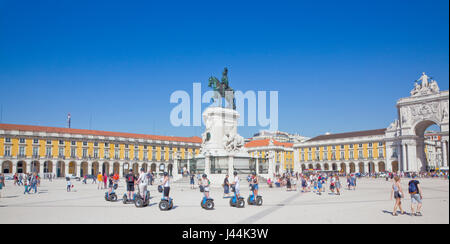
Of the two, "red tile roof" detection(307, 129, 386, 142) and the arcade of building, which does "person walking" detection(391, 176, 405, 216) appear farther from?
"red tile roof" detection(307, 129, 386, 142)

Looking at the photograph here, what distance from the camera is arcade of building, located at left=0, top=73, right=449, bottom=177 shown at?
209ft

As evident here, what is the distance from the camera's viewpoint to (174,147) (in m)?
82.2

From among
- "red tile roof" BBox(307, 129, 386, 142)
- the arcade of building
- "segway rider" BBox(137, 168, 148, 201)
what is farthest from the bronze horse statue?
"red tile roof" BBox(307, 129, 386, 142)

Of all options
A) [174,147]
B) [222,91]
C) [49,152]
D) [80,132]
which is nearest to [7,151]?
[49,152]

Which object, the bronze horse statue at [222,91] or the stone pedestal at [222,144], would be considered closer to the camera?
the stone pedestal at [222,144]

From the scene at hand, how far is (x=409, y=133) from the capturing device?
227ft

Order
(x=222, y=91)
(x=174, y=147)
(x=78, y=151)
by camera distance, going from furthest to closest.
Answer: (x=174, y=147)
(x=78, y=151)
(x=222, y=91)

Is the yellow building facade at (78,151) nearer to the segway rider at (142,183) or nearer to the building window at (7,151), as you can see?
the building window at (7,151)

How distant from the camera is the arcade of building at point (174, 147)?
63781mm

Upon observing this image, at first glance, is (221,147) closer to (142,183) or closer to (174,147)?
(142,183)

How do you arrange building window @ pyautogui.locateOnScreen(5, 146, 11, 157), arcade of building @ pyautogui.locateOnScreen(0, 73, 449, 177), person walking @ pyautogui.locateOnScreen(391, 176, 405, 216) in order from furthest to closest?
arcade of building @ pyautogui.locateOnScreen(0, 73, 449, 177)
building window @ pyautogui.locateOnScreen(5, 146, 11, 157)
person walking @ pyautogui.locateOnScreen(391, 176, 405, 216)

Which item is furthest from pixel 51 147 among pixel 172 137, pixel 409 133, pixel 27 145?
pixel 409 133

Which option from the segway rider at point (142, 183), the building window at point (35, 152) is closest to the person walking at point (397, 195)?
the segway rider at point (142, 183)
